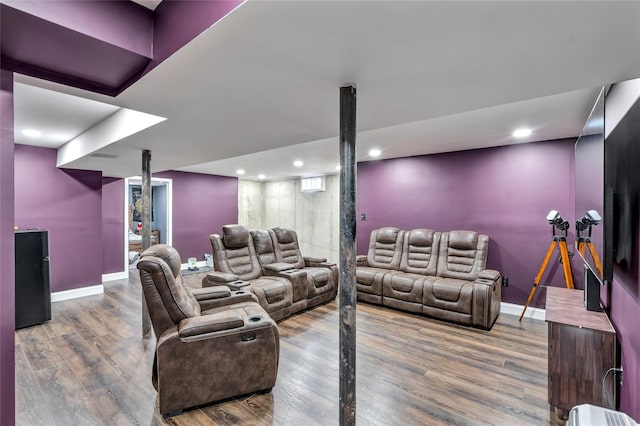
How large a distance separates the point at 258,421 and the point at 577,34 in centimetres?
259

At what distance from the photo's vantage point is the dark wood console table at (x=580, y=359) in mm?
1739

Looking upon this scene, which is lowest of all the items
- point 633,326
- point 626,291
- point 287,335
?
point 287,335

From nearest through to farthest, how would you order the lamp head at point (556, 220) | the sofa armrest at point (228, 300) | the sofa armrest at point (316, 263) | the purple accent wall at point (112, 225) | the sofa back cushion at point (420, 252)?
the sofa armrest at point (228, 300), the lamp head at point (556, 220), the sofa back cushion at point (420, 252), the sofa armrest at point (316, 263), the purple accent wall at point (112, 225)

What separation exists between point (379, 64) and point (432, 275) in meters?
3.58

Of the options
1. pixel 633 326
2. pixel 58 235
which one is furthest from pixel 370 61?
pixel 58 235

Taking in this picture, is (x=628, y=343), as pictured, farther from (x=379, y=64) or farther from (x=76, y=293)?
(x=76, y=293)

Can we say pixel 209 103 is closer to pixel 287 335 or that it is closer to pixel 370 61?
pixel 370 61

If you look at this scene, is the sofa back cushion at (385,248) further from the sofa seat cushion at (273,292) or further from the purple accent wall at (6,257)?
the purple accent wall at (6,257)

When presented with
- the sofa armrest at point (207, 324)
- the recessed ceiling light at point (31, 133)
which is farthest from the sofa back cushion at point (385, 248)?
the recessed ceiling light at point (31, 133)

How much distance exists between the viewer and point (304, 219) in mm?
7625

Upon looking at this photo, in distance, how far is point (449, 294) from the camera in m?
3.54

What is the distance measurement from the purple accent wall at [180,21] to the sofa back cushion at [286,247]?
3.51m

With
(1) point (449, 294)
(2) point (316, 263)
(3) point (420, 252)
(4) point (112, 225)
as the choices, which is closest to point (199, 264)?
(4) point (112, 225)

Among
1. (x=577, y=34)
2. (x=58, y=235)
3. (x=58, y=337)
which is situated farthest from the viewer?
(x=58, y=235)
